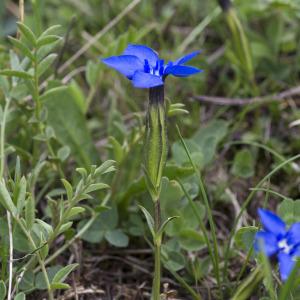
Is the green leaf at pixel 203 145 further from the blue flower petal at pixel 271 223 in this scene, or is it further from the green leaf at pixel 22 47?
the blue flower petal at pixel 271 223

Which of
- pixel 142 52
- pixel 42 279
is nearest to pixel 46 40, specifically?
pixel 142 52

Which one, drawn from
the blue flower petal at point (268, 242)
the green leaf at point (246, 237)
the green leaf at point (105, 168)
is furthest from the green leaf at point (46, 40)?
the blue flower petal at point (268, 242)

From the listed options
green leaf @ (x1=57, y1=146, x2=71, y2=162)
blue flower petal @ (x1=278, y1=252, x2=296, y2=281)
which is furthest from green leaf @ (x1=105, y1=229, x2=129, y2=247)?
blue flower petal @ (x1=278, y1=252, x2=296, y2=281)

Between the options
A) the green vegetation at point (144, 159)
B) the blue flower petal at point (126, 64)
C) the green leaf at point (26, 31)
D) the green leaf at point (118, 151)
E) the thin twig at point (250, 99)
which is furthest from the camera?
the thin twig at point (250, 99)

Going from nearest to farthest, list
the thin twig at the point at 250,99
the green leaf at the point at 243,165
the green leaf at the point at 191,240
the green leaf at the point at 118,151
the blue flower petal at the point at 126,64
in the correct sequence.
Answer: the blue flower petal at the point at 126,64
the green leaf at the point at 191,240
the green leaf at the point at 118,151
the green leaf at the point at 243,165
the thin twig at the point at 250,99

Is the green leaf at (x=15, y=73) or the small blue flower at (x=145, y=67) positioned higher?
the small blue flower at (x=145, y=67)

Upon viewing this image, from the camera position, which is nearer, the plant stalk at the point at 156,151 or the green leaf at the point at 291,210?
the plant stalk at the point at 156,151

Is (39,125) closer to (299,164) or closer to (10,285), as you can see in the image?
(10,285)

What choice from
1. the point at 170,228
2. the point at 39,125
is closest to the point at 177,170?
the point at 170,228
